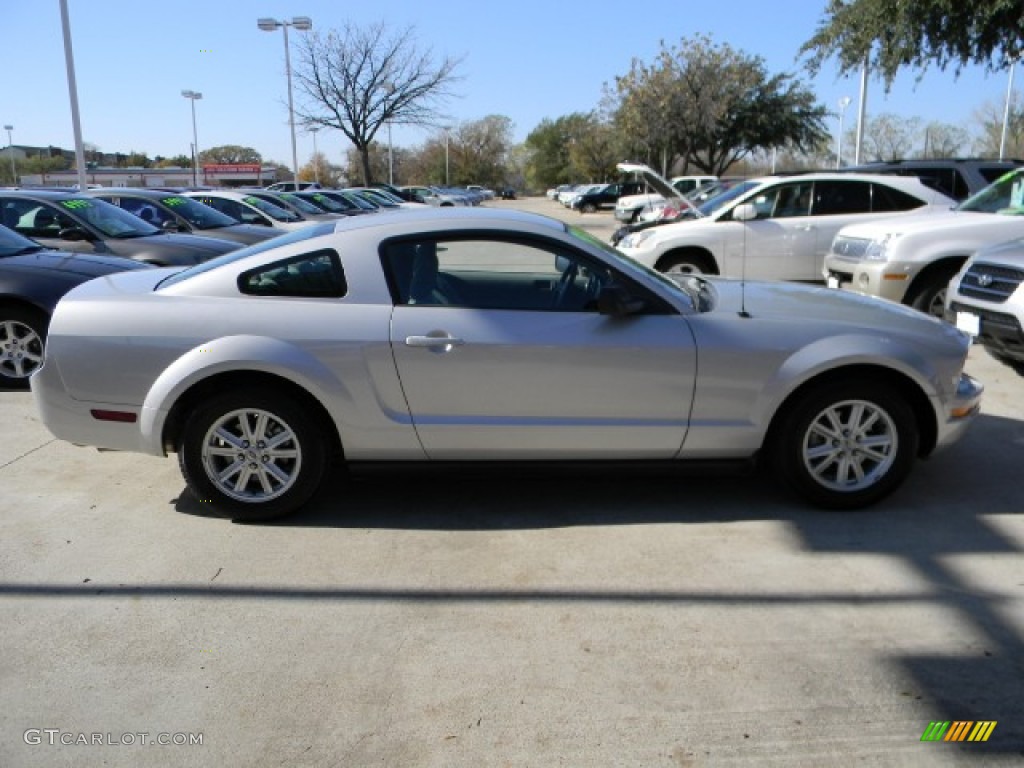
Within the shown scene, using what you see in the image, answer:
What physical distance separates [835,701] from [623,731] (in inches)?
28.8

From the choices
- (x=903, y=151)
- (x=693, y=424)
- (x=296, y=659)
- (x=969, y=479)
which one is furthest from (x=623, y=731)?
(x=903, y=151)

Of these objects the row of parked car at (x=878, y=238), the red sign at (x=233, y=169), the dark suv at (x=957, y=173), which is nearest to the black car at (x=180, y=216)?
the row of parked car at (x=878, y=238)

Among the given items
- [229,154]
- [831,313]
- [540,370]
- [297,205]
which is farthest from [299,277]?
[229,154]

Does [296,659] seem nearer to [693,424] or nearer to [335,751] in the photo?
[335,751]

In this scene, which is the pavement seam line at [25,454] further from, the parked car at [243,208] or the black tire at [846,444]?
the parked car at [243,208]

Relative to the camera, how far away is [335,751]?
8.46ft

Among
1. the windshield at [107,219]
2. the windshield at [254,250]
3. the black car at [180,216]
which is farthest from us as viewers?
the black car at [180,216]

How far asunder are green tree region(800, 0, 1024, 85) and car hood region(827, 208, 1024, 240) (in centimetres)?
799

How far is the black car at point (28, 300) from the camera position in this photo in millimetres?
6734

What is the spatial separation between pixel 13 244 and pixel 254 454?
4946mm

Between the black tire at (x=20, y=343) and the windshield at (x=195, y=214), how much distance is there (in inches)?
218

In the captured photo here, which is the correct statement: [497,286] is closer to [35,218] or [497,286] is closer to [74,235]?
[74,235]

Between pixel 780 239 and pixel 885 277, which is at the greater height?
pixel 780 239

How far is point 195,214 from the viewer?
41.2 ft
